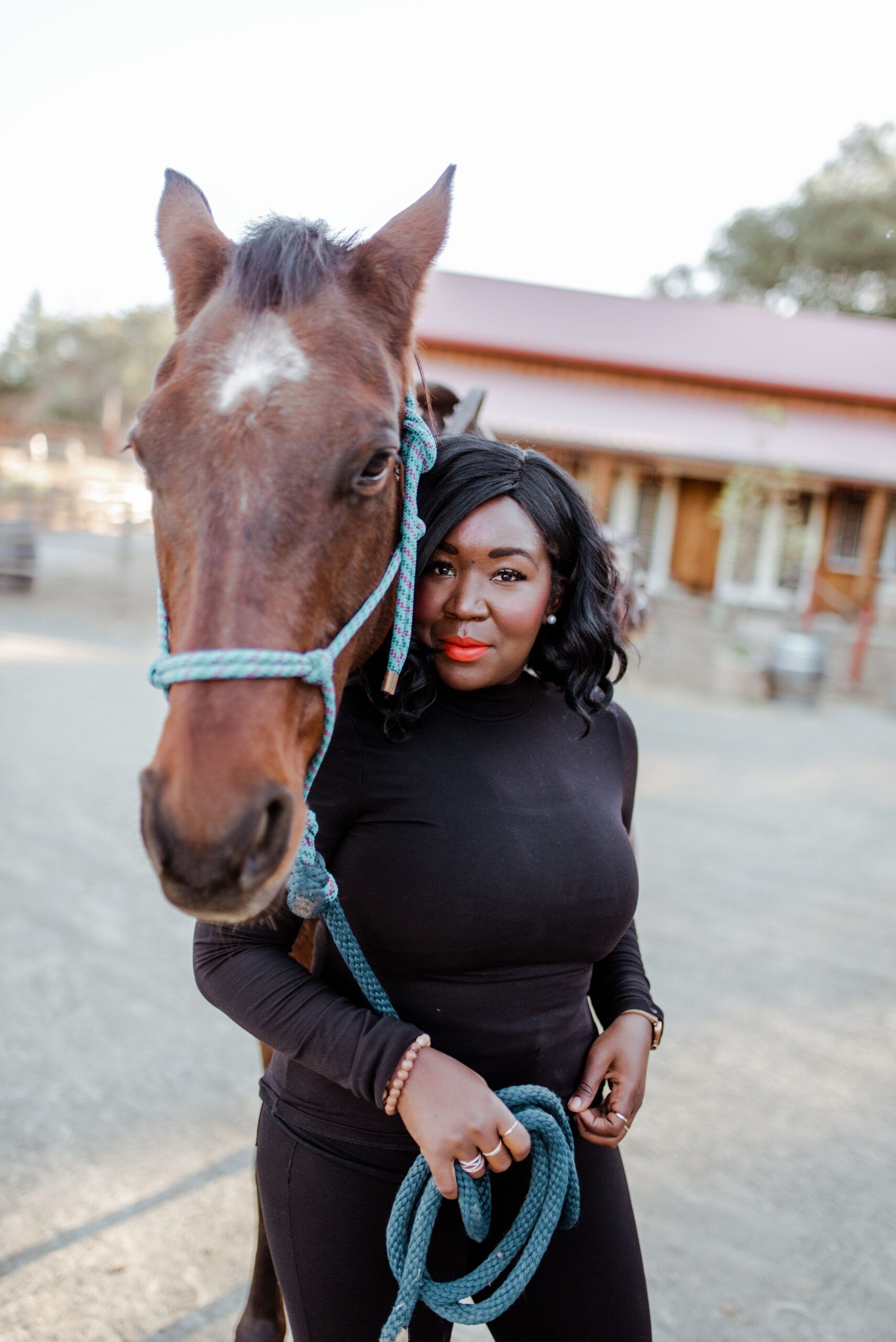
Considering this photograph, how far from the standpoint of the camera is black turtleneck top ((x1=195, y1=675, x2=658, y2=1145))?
122cm

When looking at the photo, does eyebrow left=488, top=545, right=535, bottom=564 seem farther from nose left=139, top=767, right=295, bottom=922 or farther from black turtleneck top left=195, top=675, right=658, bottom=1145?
nose left=139, top=767, right=295, bottom=922

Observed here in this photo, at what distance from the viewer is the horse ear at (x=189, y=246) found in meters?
1.23

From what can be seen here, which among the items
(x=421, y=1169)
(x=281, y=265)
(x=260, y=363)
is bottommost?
(x=421, y=1169)

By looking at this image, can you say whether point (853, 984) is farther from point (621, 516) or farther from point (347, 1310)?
point (621, 516)

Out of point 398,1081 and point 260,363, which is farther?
point 398,1081

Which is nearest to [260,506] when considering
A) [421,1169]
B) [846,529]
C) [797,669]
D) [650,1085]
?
[421,1169]

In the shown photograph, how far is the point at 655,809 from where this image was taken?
6.48 m

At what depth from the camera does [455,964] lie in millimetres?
1288

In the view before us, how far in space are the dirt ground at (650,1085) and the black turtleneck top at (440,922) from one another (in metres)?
1.43

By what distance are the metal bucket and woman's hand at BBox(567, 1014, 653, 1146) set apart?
10.3 metres

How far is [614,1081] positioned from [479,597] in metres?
0.84

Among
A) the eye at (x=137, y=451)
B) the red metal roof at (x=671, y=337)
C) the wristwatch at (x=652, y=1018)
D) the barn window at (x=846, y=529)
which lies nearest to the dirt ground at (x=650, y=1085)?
the wristwatch at (x=652, y=1018)

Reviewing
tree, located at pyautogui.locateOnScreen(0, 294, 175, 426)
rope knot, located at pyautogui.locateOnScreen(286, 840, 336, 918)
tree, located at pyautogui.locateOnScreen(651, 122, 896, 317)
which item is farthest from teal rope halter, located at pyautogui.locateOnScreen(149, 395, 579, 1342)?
tree, located at pyautogui.locateOnScreen(0, 294, 175, 426)

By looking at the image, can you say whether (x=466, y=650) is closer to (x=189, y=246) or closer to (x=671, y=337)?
(x=189, y=246)
